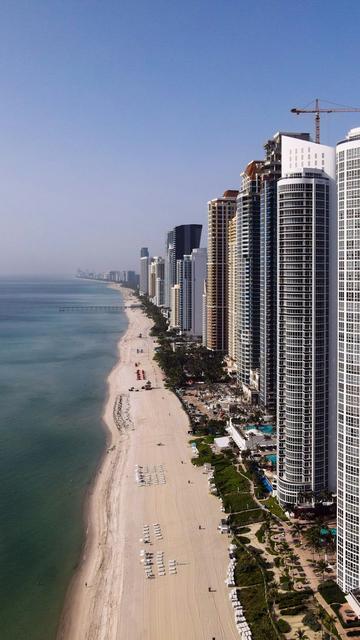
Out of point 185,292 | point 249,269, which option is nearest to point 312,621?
point 249,269

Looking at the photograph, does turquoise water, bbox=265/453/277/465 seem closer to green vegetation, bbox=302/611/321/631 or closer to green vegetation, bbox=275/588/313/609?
green vegetation, bbox=275/588/313/609

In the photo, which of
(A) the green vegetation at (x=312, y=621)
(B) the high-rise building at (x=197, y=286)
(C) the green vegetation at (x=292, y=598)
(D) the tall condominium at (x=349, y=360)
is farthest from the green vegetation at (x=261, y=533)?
(B) the high-rise building at (x=197, y=286)

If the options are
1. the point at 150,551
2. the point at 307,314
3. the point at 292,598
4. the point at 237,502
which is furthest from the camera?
the point at 237,502

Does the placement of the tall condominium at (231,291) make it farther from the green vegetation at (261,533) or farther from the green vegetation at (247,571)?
the green vegetation at (247,571)

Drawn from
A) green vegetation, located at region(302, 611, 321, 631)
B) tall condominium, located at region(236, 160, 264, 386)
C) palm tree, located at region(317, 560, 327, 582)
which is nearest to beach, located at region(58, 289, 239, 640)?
green vegetation, located at region(302, 611, 321, 631)

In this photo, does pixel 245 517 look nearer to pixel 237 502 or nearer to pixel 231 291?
pixel 237 502

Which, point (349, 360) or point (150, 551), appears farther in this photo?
point (150, 551)
